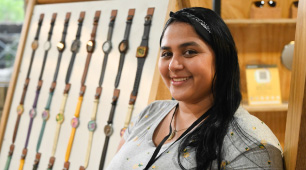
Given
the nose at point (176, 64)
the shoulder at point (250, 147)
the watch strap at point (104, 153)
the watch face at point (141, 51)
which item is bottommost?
the watch strap at point (104, 153)

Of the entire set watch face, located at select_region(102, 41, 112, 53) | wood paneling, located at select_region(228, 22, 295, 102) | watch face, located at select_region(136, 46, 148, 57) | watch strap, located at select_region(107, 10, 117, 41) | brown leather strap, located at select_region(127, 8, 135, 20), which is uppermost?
wood paneling, located at select_region(228, 22, 295, 102)

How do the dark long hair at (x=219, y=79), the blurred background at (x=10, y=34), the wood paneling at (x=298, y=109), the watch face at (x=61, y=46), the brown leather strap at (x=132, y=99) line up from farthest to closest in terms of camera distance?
the blurred background at (x=10, y=34), the watch face at (x=61, y=46), the brown leather strap at (x=132, y=99), the dark long hair at (x=219, y=79), the wood paneling at (x=298, y=109)

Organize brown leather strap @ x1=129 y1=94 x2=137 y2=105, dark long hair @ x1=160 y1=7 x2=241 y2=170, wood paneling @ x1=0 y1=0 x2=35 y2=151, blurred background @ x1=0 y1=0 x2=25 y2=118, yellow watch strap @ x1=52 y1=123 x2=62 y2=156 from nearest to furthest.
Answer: dark long hair @ x1=160 y1=7 x2=241 y2=170, brown leather strap @ x1=129 y1=94 x2=137 y2=105, yellow watch strap @ x1=52 y1=123 x2=62 y2=156, wood paneling @ x1=0 y1=0 x2=35 y2=151, blurred background @ x1=0 y1=0 x2=25 y2=118

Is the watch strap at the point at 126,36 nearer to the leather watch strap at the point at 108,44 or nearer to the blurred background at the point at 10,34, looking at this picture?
the leather watch strap at the point at 108,44

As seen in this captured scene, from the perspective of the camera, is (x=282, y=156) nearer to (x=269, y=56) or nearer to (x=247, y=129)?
(x=247, y=129)

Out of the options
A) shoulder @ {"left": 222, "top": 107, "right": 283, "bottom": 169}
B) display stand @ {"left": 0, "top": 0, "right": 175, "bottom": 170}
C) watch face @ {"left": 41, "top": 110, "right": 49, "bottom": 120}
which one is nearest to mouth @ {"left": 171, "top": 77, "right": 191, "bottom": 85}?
shoulder @ {"left": 222, "top": 107, "right": 283, "bottom": 169}

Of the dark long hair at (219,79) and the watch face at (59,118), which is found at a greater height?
the dark long hair at (219,79)

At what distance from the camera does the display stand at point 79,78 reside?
1881 millimetres

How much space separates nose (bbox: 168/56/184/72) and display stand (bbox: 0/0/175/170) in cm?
61

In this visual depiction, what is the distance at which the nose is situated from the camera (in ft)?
3.76

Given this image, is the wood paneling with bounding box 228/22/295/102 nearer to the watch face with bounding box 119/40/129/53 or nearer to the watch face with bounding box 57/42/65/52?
the watch face with bounding box 119/40/129/53

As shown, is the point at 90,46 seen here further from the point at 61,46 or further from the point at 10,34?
the point at 10,34

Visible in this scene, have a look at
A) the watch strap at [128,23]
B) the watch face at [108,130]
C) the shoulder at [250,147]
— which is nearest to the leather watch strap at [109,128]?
the watch face at [108,130]

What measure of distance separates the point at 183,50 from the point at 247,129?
0.29 m
